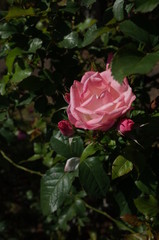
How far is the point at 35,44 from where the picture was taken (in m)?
1.02

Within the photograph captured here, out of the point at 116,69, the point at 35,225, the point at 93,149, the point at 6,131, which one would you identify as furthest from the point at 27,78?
the point at 35,225

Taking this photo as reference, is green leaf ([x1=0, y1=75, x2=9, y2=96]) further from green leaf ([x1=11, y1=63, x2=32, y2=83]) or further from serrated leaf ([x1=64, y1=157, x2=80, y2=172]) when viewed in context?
serrated leaf ([x1=64, y1=157, x2=80, y2=172])

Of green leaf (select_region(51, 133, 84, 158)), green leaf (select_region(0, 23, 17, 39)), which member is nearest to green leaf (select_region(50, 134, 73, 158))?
green leaf (select_region(51, 133, 84, 158))

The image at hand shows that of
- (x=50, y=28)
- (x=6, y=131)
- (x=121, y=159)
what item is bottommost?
(x=6, y=131)

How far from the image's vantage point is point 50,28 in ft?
3.54

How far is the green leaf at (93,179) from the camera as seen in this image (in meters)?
0.85

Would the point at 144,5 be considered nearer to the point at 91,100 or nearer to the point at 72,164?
the point at 91,100

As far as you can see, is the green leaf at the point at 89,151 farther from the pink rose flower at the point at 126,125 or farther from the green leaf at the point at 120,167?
the pink rose flower at the point at 126,125

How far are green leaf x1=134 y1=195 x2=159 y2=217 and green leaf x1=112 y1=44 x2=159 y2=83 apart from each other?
0.47 m

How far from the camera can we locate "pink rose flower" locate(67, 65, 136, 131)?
0.67 m

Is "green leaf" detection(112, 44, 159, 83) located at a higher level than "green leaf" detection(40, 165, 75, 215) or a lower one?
higher

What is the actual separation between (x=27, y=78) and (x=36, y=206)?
1.52 metres

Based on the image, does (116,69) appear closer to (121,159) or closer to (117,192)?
(121,159)

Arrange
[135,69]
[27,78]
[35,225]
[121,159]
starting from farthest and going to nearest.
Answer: [35,225] < [27,78] < [121,159] < [135,69]
